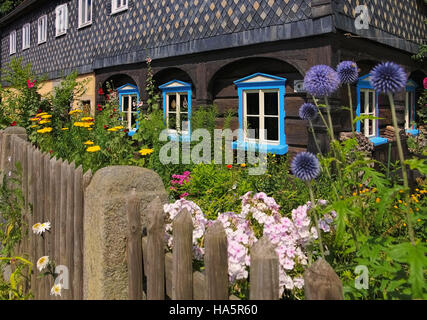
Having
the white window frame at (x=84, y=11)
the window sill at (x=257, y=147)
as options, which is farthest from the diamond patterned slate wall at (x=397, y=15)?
the white window frame at (x=84, y=11)

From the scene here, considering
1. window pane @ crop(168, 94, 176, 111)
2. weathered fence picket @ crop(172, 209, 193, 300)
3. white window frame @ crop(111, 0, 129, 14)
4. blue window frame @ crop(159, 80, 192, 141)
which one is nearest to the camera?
weathered fence picket @ crop(172, 209, 193, 300)

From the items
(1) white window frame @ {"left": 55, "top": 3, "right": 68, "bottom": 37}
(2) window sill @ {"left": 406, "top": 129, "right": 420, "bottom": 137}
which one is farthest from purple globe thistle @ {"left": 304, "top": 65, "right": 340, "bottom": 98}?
(1) white window frame @ {"left": 55, "top": 3, "right": 68, "bottom": 37}

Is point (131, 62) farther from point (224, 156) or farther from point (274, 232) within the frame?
point (274, 232)

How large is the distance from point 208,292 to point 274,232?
23.5 inches

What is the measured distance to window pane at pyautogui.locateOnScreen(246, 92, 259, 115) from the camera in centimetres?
646

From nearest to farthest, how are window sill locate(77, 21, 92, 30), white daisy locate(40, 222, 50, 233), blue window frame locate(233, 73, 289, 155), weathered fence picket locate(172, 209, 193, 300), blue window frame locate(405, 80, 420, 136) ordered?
weathered fence picket locate(172, 209, 193, 300), white daisy locate(40, 222, 50, 233), blue window frame locate(233, 73, 289, 155), blue window frame locate(405, 80, 420, 136), window sill locate(77, 21, 92, 30)

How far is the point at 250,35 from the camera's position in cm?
607

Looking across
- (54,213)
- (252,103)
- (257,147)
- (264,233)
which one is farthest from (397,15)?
(54,213)

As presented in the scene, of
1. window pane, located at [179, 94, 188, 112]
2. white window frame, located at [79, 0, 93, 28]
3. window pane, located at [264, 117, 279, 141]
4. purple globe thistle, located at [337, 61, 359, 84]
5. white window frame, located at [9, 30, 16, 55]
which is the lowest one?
purple globe thistle, located at [337, 61, 359, 84]

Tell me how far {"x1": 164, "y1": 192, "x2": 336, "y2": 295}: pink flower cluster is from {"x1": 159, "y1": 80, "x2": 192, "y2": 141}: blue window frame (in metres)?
5.42

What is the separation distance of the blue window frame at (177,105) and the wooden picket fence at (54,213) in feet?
14.9

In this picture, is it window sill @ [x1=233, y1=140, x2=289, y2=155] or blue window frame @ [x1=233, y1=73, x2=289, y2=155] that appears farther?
blue window frame @ [x1=233, y1=73, x2=289, y2=155]

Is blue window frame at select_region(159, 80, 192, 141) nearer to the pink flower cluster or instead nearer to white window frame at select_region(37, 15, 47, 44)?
the pink flower cluster
